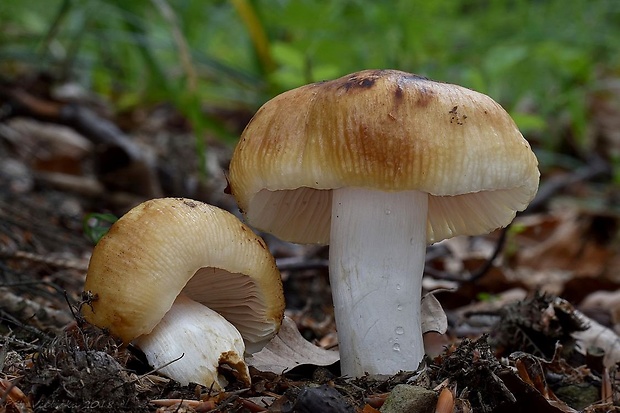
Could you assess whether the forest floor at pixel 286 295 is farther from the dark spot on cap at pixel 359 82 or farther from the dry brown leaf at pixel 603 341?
the dark spot on cap at pixel 359 82

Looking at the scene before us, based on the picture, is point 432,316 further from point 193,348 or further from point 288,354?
point 193,348

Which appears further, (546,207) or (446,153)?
(546,207)

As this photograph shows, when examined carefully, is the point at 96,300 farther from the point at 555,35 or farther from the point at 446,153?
the point at 555,35

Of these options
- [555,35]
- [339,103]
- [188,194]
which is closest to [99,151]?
[188,194]

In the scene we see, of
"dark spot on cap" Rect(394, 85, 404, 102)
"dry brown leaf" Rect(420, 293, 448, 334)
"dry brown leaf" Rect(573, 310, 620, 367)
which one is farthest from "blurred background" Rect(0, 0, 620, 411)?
"dark spot on cap" Rect(394, 85, 404, 102)

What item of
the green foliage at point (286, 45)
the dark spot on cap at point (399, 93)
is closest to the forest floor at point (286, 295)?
the green foliage at point (286, 45)

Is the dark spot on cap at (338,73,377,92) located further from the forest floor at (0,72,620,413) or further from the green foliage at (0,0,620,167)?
the green foliage at (0,0,620,167)

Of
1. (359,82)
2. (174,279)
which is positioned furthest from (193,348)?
(359,82)
